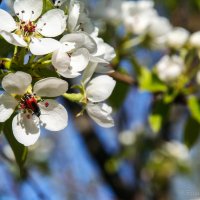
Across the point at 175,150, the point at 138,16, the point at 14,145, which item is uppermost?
the point at 14,145

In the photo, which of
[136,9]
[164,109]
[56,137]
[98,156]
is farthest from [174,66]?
[56,137]

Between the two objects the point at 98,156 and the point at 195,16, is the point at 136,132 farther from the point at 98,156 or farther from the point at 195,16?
the point at 195,16

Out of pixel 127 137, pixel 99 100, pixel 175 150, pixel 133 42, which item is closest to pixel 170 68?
pixel 133 42

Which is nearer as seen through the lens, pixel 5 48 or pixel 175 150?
pixel 5 48

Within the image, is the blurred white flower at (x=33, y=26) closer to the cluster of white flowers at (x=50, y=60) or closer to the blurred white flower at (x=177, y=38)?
the cluster of white flowers at (x=50, y=60)

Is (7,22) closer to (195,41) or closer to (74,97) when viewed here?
(74,97)

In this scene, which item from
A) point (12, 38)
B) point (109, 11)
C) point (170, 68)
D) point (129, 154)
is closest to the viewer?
point (12, 38)

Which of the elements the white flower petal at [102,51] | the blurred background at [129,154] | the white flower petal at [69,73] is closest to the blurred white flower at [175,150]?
the blurred background at [129,154]
